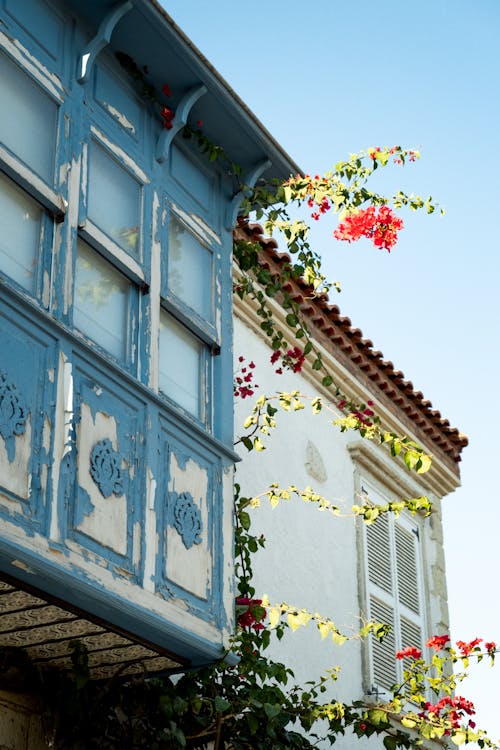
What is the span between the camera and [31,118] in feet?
20.0

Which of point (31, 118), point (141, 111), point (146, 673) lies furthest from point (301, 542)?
point (31, 118)

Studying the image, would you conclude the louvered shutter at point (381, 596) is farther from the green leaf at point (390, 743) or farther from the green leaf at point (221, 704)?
the green leaf at point (221, 704)

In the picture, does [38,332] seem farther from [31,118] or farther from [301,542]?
[301,542]

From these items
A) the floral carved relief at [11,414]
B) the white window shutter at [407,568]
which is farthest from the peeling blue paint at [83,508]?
the white window shutter at [407,568]

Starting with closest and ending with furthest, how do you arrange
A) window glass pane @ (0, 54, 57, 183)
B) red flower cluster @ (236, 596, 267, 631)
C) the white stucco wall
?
window glass pane @ (0, 54, 57, 183)
red flower cluster @ (236, 596, 267, 631)
the white stucco wall

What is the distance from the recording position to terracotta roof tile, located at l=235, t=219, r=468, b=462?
9.28 metres

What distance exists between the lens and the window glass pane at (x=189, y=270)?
7.02 meters

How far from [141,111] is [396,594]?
499 cm

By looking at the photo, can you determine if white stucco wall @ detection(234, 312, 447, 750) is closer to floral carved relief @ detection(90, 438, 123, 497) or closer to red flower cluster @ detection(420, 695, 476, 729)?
red flower cluster @ detection(420, 695, 476, 729)

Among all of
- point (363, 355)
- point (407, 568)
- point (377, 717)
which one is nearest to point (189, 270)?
point (377, 717)

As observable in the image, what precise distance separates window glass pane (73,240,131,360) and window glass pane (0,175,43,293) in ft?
1.06

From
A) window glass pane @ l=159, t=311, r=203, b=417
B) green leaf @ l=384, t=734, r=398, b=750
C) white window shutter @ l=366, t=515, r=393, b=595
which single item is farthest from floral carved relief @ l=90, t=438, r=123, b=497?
white window shutter @ l=366, t=515, r=393, b=595

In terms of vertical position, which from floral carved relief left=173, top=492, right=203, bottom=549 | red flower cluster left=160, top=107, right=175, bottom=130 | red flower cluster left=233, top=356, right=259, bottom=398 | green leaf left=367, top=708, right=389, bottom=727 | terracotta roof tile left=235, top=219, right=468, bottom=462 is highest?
terracotta roof tile left=235, top=219, right=468, bottom=462

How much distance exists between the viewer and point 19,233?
5.82 m
